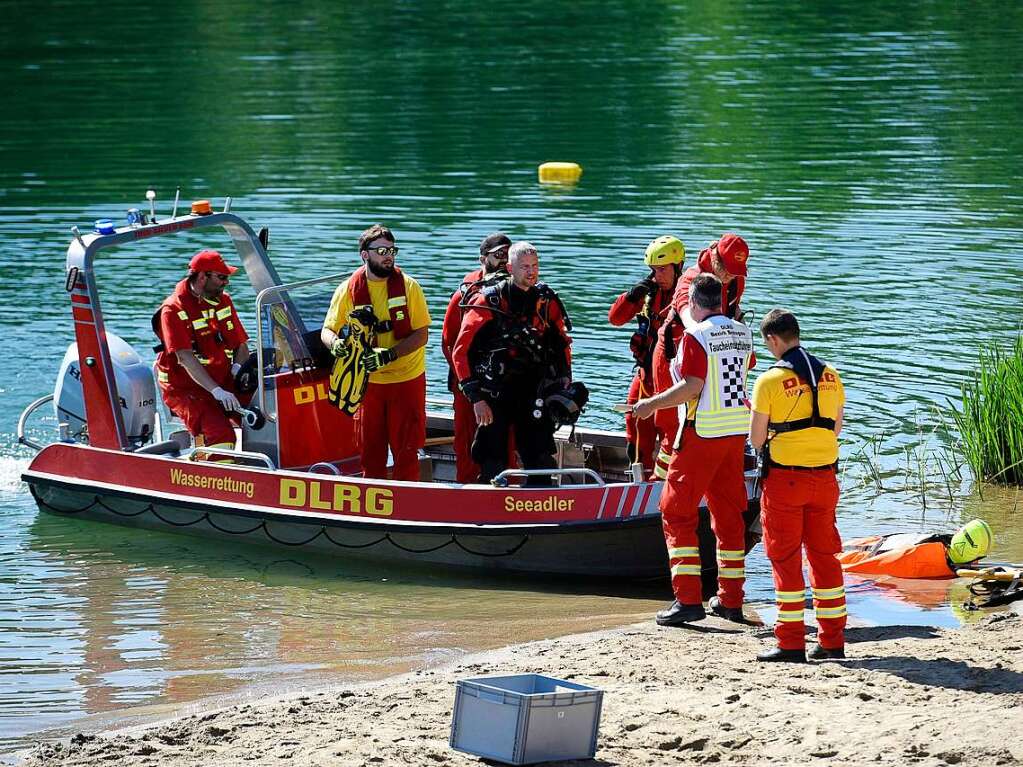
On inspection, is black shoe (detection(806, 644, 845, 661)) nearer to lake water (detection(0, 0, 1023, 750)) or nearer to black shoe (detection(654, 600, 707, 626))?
black shoe (detection(654, 600, 707, 626))

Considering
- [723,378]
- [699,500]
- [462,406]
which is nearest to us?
[723,378]

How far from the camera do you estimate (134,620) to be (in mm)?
9242

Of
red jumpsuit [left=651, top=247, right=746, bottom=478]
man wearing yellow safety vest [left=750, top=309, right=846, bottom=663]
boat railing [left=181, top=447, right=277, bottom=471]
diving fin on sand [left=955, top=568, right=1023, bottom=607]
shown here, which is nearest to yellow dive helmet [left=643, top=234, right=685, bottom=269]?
red jumpsuit [left=651, top=247, right=746, bottom=478]

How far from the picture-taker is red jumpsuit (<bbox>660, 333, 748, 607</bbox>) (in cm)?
812

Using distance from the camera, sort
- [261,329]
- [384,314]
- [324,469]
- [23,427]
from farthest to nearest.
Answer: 1. [23,427]
2. [324,469]
3. [261,329]
4. [384,314]

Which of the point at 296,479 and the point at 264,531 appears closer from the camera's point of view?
the point at 296,479

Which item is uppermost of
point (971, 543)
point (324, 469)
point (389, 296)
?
point (389, 296)

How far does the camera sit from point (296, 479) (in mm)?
10055

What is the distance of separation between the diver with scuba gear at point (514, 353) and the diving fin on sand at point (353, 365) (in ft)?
1.79

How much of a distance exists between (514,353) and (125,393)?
10.6 feet

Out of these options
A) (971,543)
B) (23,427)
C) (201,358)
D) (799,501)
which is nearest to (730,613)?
(799,501)

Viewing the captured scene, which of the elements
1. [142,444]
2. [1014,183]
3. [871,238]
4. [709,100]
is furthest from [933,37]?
[142,444]

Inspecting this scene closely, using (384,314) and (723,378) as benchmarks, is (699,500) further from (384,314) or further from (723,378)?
(384,314)

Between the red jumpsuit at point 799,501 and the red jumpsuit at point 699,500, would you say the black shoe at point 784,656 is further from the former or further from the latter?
the red jumpsuit at point 699,500
